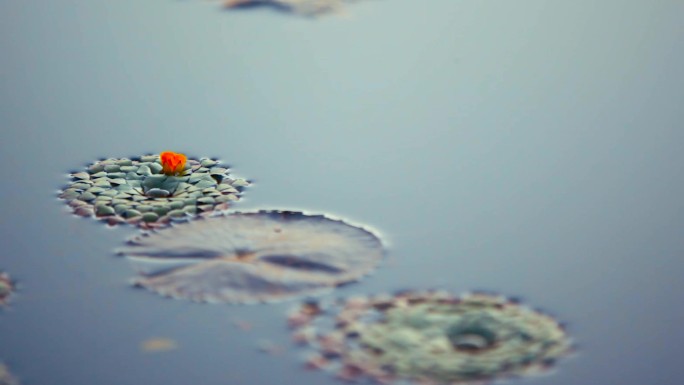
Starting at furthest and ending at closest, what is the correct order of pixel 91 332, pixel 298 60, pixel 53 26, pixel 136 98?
pixel 53 26 < pixel 298 60 < pixel 136 98 < pixel 91 332

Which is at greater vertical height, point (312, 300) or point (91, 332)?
point (312, 300)

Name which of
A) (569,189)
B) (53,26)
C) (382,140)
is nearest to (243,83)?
(382,140)

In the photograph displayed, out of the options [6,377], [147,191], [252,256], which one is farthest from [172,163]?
[6,377]

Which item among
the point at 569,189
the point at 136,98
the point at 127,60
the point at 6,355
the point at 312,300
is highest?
the point at 127,60

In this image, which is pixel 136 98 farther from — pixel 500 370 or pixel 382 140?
pixel 500 370

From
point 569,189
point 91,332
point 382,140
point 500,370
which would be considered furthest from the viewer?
point 382,140

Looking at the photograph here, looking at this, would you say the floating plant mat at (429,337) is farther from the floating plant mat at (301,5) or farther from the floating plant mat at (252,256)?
the floating plant mat at (301,5)

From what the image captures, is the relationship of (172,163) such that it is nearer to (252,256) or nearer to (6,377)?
(252,256)
